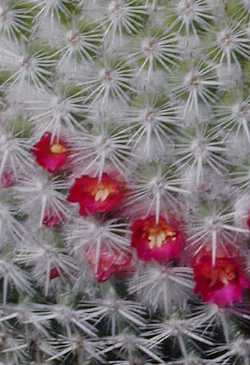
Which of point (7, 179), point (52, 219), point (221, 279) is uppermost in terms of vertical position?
point (7, 179)

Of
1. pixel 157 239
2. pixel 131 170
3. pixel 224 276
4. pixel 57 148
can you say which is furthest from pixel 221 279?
pixel 57 148

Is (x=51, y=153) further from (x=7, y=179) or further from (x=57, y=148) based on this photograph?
(x=7, y=179)

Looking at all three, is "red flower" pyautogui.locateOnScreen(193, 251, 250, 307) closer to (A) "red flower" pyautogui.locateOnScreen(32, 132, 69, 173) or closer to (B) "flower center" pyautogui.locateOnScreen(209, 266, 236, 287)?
(B) "flower center" pyautogui.locateOnScreen(209, 266, 236, 287)

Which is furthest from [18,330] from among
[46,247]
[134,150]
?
[134,150]

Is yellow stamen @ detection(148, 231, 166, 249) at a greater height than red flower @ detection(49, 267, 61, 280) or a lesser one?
greater

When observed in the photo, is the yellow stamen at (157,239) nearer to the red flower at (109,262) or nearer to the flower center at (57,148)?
the red flower at (109,262)

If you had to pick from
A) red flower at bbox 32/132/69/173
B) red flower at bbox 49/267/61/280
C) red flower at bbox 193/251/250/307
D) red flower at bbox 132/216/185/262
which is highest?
red flower at bbox 32/132/69/173

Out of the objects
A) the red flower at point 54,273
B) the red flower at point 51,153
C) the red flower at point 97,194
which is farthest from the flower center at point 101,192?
the red flower at point 54,273

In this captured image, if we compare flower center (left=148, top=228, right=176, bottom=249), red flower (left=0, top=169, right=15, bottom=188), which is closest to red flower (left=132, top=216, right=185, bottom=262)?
flower center (left=148, top=228, right=176, bottom=249)
